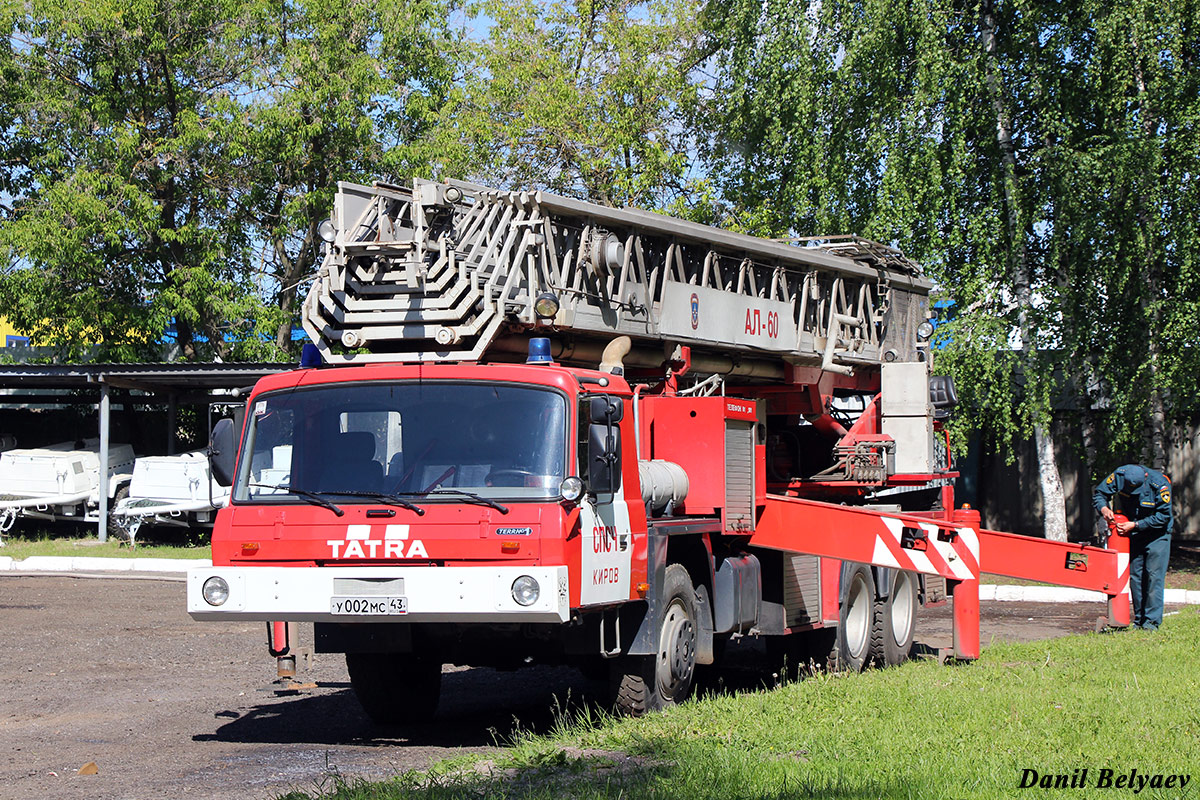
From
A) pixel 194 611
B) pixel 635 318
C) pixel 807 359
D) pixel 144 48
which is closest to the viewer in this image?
pixel 194 611

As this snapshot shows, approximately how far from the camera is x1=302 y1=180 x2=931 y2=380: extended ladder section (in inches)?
342

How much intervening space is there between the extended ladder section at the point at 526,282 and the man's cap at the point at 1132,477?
4.03 m

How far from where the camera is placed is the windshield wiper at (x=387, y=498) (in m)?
7.55

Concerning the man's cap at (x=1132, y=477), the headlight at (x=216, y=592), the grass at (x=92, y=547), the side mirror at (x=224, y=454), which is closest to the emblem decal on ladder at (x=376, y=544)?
the headlight at (x=216, y=592)

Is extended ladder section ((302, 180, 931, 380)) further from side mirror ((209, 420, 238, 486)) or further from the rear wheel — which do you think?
the rear wheel

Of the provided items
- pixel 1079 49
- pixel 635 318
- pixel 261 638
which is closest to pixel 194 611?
pixel 635 318

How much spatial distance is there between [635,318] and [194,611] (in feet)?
12.9

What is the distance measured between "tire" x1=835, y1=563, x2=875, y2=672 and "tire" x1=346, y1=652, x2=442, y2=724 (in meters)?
3.73

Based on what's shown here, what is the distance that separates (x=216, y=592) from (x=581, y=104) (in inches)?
873

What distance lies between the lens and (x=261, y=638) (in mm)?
13414

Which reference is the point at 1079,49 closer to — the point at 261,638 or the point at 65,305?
the point at 261,638

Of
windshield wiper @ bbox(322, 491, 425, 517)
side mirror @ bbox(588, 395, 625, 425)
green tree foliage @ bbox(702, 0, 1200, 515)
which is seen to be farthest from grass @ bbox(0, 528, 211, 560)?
side mirror @ bbox(588, 395, 625, 425)

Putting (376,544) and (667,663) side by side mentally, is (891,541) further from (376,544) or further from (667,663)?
(376,544)

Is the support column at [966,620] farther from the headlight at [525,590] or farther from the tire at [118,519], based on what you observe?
the tire at [118,519]
